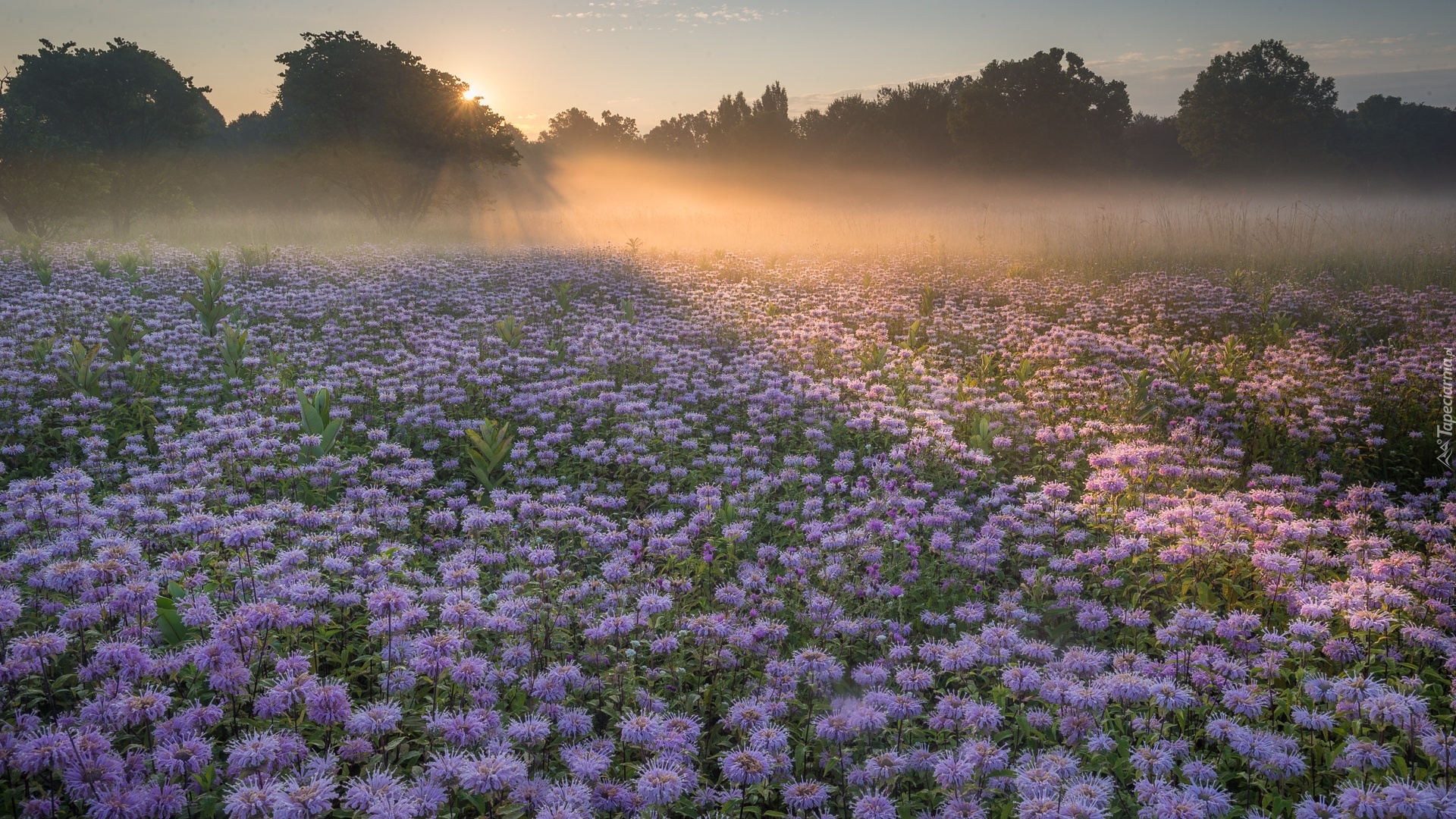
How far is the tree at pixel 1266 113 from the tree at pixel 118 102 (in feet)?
179

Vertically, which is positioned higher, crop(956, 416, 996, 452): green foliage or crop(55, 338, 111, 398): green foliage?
crop(55, 338, 111, 398): green foliage

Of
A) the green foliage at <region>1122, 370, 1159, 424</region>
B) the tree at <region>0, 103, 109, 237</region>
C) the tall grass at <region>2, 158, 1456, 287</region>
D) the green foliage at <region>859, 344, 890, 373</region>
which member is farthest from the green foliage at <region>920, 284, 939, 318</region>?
the tree at <region>0, 103, 109, 237</region>

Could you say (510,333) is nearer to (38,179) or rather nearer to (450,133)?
(38,179)

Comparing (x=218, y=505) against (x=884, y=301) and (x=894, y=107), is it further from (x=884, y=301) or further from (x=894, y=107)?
(x=894, y=107)

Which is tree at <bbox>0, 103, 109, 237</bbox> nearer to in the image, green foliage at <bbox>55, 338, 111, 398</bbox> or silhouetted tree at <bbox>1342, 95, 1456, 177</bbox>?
green foliage at <bbox>55, 338, 111, 398</bbox>

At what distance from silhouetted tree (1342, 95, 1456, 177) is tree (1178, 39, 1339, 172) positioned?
6.54m

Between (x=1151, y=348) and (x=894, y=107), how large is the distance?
56538 millimetres

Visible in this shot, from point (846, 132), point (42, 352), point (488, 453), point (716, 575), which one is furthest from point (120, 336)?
point (846, 132)

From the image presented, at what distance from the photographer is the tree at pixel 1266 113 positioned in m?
43.1

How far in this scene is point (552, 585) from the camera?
3.73 metres

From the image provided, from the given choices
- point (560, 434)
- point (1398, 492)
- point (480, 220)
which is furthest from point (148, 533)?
point (480, 220)

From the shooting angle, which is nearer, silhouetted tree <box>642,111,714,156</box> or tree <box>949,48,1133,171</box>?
tree <box>949,48,1133,171</box>

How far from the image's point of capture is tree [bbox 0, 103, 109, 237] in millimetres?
21375

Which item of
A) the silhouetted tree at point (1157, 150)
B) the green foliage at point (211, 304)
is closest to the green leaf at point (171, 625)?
the green foliage at point (211, 304)
